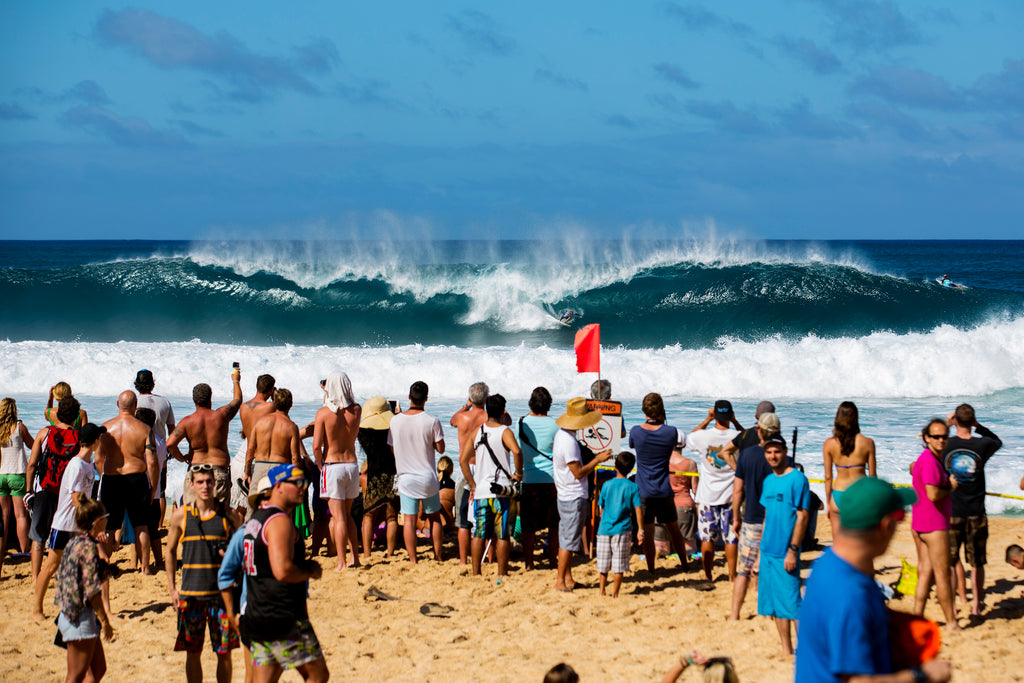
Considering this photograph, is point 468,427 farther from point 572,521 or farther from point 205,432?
point 205,432

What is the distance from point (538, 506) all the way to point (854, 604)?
4652 millimetres

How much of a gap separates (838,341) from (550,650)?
15056 mm

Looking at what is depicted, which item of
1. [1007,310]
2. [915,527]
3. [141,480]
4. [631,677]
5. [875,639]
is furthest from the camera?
[1007,310]

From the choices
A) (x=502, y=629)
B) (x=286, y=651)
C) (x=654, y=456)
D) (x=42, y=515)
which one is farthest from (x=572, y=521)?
(x=42, y=515)

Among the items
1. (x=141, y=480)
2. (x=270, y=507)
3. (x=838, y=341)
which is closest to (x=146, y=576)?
(x=141, y=480)

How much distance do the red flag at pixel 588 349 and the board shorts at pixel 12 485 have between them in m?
4.60

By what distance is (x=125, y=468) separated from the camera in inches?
256

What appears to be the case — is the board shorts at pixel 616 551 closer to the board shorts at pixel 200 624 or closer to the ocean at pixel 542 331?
the board shorts at pixel 200 624

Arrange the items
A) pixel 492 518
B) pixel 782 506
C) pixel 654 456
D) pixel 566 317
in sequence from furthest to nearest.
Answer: pixel 566 317
pixel 492 518
pixel 654 456
pixel 782 506

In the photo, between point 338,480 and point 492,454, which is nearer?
point 492,454

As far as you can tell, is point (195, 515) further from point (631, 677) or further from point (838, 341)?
point (838, 341)

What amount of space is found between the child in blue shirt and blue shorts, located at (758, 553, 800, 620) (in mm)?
1290

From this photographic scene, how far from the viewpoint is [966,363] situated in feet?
56.0

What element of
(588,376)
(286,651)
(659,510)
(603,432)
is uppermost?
(588,376)
